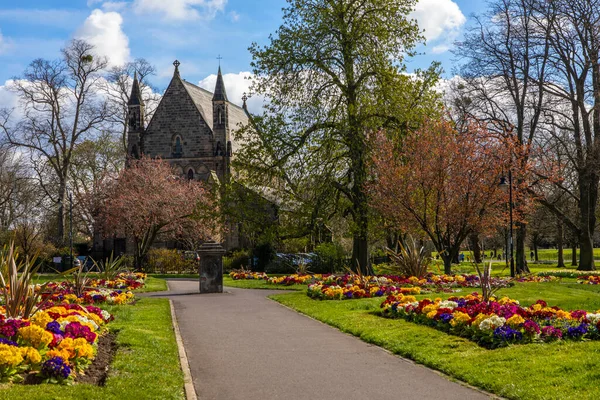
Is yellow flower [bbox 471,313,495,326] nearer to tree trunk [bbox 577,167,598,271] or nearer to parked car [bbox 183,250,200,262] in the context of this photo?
tree trunk [bbox 577,167,598,271]

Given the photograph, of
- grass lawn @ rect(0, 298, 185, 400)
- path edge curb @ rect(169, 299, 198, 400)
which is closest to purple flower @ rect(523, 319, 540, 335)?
path edge curb @ rect(169, 299, 198, 400)

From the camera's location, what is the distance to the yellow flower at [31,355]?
742 centimetres

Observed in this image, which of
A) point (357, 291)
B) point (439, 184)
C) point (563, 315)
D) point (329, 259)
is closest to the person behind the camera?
point (563, 315)

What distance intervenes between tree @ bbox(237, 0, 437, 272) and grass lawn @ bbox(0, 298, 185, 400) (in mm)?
13512

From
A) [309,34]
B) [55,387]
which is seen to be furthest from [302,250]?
[55,387]

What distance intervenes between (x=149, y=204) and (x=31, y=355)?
35.6m

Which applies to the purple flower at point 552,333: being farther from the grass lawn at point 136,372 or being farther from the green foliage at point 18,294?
the green foliage at point 18,294

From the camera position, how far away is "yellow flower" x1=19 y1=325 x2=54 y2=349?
8.23 metres

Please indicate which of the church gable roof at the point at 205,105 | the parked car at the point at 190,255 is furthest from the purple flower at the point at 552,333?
the church gable roof at the point at 205,105

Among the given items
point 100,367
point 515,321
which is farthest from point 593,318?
point 100,367

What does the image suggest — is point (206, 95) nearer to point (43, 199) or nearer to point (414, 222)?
point (43, 199)

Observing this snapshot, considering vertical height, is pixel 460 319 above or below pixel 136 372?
above

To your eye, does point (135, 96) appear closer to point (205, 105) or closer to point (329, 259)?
point (205, 105)

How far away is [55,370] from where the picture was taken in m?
7.29
